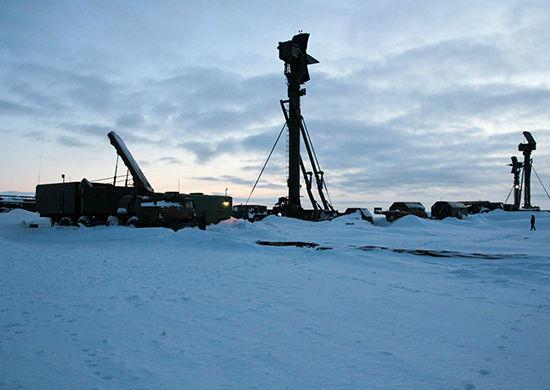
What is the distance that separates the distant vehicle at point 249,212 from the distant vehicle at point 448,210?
22917mm

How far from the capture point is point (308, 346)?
466cm

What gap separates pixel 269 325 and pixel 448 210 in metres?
48.9

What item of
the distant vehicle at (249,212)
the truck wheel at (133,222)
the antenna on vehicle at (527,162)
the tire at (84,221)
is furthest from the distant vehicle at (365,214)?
the antenna on vehicle at (527,162)

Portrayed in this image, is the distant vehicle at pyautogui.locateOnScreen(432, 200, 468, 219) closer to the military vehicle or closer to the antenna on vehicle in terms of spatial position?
the antenna on vehicle

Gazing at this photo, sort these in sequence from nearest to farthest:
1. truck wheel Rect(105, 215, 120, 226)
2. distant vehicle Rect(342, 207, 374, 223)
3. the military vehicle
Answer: the military vehicle → truck wheel Rect(105, 215, 120, 226) → distant vehicle Rect(342, 207, 374, 223)

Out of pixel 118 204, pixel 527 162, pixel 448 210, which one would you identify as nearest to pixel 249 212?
pixel 118 204

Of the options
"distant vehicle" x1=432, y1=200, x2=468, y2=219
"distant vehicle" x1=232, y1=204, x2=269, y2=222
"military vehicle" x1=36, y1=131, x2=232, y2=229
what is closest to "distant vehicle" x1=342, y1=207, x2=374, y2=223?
"distant vehicle" x1=232, y1=204, x2=269, y2=222

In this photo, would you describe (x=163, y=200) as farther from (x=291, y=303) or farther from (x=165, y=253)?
(x=291, y=303)

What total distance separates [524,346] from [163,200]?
18.7 metres

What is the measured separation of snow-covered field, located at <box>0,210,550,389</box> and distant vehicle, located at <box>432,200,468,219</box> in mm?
39809

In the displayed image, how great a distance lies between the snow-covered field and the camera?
3.82 m

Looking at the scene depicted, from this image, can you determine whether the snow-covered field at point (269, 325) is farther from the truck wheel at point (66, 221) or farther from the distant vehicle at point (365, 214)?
the distant vehicle at point (365, 214)

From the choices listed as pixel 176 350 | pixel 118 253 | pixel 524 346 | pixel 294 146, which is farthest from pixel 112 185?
pixel 524 346

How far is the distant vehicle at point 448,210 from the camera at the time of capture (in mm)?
48656
